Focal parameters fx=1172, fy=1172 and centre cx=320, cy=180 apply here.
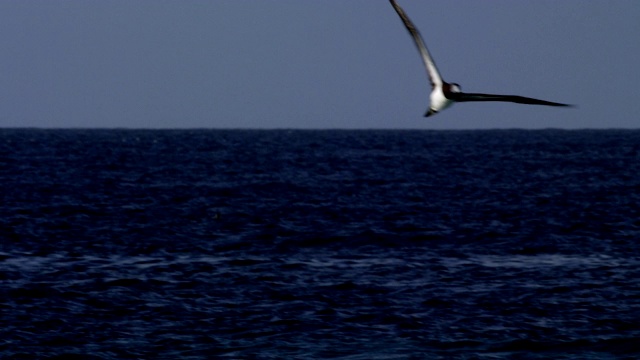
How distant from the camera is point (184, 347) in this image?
23875mm

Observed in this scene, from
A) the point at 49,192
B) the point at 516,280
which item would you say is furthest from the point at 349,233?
the point at 49,192

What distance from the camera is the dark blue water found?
80.2 feet

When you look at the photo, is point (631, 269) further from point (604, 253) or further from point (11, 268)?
point (11, 268)

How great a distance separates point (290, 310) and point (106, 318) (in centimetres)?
423
